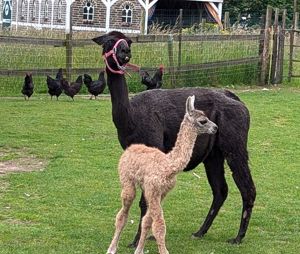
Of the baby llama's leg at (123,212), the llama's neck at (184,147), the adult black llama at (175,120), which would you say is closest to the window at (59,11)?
the adult black llama at (175,120)

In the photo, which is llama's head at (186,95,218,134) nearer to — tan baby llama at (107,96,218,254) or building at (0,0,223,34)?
tan baby llama at (107,96,218,254)

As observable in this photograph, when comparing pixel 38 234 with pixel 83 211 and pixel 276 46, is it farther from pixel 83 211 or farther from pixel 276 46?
pixel 276 46

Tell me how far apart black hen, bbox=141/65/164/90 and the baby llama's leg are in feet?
38.8

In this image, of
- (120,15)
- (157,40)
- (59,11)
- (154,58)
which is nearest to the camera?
(157,40)

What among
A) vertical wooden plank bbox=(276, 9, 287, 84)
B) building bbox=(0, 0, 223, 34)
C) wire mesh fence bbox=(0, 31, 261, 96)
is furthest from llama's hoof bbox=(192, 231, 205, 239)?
building bbox=(0, 0, 223, 34)

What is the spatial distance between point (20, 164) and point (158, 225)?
199 inches

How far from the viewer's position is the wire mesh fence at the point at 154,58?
18266 millimetres

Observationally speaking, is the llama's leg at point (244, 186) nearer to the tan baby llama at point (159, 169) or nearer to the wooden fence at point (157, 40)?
the tan baby llama at point (159, 169)

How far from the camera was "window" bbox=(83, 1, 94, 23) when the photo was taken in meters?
36.0

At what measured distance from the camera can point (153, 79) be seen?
18.2 m

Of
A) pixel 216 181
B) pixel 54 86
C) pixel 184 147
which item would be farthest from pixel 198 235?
pixel 54 86

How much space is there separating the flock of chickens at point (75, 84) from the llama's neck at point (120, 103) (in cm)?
1028

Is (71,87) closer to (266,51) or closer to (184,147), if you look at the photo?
(266,51)

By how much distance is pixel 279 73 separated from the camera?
74.6 feet
